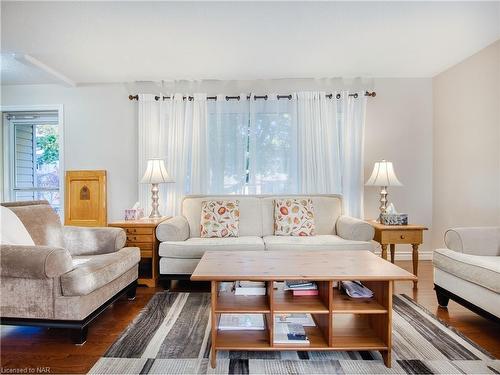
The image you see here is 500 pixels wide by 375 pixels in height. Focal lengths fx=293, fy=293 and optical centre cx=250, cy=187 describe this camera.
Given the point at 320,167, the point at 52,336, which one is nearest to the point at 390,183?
the point at 320,167

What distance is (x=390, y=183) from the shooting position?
3.16 metres

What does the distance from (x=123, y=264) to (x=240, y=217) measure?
4.55 ft

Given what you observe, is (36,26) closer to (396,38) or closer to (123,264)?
(123,264)

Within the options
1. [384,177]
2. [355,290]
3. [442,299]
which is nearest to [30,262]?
[355,290]

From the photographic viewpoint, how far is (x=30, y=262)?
66.9 inches

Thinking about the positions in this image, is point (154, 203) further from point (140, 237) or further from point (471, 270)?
point (471, 270)

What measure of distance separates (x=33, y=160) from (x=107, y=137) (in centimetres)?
144

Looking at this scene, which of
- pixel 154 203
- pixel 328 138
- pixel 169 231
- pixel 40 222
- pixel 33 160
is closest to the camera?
pixel 40 222

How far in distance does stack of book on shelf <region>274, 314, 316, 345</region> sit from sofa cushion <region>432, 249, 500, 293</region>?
1.13m

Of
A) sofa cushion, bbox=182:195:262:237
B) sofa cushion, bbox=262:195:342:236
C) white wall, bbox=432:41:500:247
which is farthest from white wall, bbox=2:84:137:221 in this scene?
white wall, bbox=432:41:500:247

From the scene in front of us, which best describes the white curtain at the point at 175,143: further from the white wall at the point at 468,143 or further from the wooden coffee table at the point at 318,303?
the white wall at the point at 468,143

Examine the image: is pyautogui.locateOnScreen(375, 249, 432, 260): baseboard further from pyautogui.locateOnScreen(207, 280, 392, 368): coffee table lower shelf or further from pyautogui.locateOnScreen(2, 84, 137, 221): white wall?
pyautogui.locateOnScreen(2, 84, 137, 221): white wall

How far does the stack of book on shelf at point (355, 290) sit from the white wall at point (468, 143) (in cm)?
199

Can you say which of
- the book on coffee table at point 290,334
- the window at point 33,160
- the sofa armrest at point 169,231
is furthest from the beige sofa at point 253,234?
the window at point 33,160
